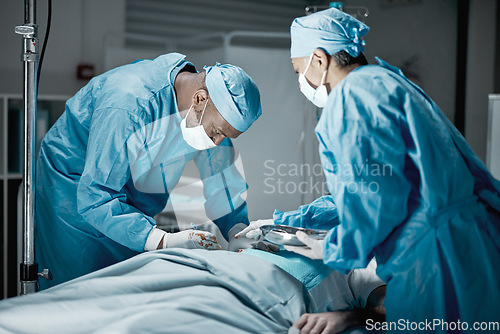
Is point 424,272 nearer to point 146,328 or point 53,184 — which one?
point 146,328

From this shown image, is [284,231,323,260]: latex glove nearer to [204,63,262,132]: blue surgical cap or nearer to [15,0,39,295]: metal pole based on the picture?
[204,63,262,132]: blue surgical cap

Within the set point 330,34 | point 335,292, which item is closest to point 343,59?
point 330,34

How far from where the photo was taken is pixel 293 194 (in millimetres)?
3121

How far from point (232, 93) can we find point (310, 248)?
659 mm

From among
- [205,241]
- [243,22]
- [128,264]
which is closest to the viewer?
[128,264]

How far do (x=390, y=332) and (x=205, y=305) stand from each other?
453 millimetres

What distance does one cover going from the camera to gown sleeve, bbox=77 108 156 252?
156 centimetres

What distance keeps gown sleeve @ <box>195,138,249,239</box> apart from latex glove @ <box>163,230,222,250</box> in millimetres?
365

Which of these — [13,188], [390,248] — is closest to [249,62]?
[13,188]

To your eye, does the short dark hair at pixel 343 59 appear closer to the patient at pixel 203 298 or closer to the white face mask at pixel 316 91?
the white face mask at pixel 316 91

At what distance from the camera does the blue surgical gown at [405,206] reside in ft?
3.73

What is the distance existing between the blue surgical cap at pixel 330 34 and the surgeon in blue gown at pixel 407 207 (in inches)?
6.6

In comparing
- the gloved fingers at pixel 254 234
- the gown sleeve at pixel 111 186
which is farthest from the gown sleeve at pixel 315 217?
the gown sleeve at pixel 111 186

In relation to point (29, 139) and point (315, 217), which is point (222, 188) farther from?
point (29, 139)
